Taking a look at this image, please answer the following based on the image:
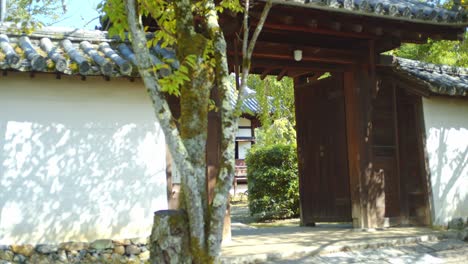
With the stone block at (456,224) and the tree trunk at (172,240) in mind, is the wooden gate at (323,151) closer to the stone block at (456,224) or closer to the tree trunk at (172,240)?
the stone block at (456,224)

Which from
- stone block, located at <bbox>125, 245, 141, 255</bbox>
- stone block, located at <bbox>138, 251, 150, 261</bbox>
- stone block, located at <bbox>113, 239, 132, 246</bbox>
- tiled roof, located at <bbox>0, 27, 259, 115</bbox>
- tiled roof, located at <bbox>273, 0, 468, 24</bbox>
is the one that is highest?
tiled roof, located at <bbox>273, 0, 468, 24</bbox>

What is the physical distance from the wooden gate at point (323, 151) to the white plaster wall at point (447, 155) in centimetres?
143

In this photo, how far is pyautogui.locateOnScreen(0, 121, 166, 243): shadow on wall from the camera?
241 inches

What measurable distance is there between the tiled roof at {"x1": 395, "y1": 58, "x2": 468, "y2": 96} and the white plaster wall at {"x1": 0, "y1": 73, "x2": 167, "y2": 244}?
4546mm

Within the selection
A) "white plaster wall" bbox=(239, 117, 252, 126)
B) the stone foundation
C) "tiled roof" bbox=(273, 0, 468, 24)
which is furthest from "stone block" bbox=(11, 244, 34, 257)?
"white plaster wall" bbox=(239, 117, 252, 126)

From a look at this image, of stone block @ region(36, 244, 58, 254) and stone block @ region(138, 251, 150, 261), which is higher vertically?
stone block @ region(36, 244, 58, 254)

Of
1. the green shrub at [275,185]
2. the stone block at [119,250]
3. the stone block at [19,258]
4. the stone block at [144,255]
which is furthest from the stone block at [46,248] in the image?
the green shrub at [275,185]

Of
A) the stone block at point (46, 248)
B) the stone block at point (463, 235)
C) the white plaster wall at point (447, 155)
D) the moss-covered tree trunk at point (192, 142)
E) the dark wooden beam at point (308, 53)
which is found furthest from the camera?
the white plaster wall at point (447, 155)

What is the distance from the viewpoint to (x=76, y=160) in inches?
251

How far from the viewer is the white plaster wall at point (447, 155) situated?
8562 millimetres

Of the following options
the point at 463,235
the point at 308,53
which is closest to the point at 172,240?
the point at 308,53

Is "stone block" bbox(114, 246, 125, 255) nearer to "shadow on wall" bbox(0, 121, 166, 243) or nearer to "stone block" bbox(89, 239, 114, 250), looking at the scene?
"stone block" bbox(89, 239, 114, 250)

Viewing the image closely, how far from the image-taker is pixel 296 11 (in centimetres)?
696

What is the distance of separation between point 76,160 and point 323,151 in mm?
4574
